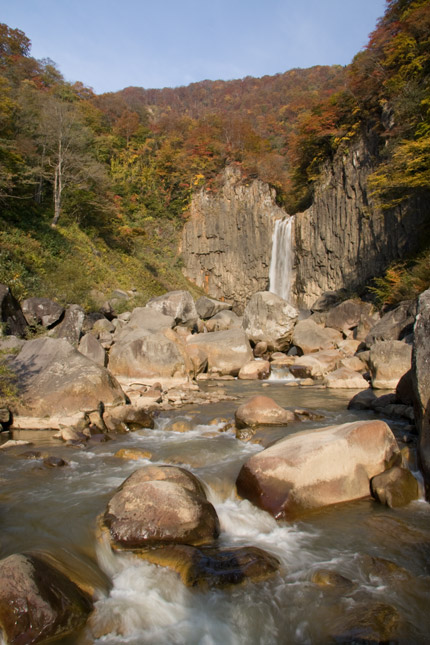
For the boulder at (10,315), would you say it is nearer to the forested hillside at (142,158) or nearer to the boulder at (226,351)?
the forested hillside at (142,158)

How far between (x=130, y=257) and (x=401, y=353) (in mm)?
24572

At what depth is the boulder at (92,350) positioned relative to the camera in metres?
13.2

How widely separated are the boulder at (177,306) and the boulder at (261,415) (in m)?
11.6

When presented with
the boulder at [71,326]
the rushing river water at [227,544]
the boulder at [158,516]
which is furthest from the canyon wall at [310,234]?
the boulder at [158,516]

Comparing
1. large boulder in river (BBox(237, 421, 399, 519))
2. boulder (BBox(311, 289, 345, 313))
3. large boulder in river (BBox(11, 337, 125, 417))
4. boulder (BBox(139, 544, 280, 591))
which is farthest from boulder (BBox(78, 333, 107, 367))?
boulder (BBox(311, 289, 345, 313))

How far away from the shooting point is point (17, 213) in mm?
23141

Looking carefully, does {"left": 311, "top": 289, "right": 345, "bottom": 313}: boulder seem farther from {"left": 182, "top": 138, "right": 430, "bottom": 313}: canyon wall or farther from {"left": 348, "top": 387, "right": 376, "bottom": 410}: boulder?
{"left": 348, "top": 387, "right": 376, "bottom": 410}: boulder

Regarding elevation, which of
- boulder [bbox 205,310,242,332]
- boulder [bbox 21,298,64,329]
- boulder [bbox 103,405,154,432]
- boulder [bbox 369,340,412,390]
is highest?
boulder [bbox 21,298,64,329]

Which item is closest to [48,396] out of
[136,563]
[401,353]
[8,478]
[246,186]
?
[8,478]

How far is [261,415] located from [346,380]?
5.56 metres

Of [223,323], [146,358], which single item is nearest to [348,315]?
[223,323]

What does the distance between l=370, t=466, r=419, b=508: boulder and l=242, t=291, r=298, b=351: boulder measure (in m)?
14.4

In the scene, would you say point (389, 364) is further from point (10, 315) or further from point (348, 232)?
point (348, 232)

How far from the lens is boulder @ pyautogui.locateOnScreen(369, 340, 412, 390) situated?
12.0 metres
